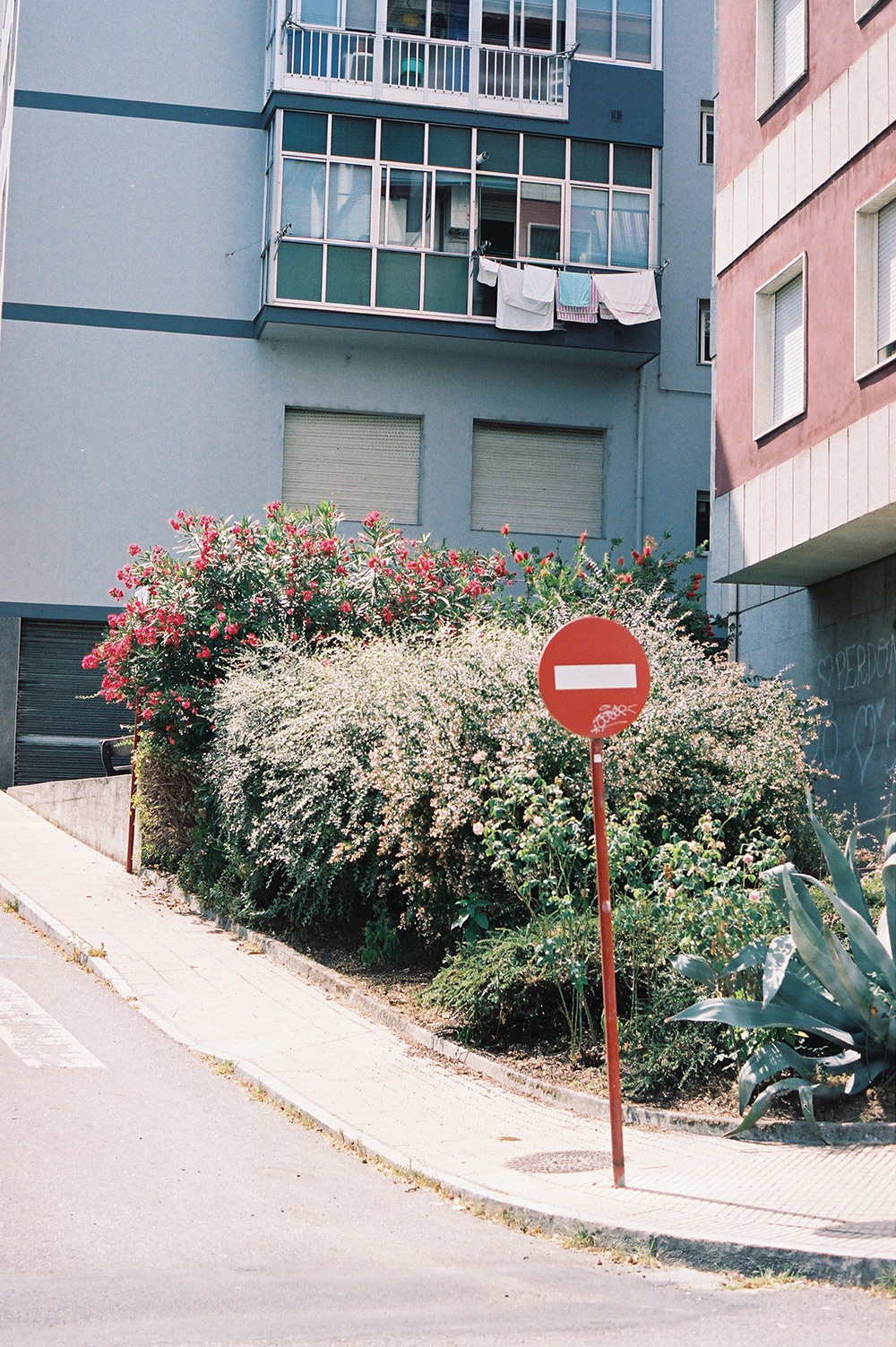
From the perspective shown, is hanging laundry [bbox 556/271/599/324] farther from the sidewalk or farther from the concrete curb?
the concrete curb

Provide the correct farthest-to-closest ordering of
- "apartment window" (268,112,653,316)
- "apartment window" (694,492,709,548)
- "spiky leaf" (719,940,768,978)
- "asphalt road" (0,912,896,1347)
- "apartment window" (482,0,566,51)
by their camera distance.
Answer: "apartment window" (694,492,709,548)
"apartment window" (482,0,566,51)
"apartment window" (268,112,653,316)
"spiky leaf" (719,940,768,978)
"asphalt road" (0,912,896,1347)

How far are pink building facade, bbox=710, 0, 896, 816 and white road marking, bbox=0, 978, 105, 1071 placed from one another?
7.49m

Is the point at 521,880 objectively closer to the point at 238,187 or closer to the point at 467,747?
the point at 467,747

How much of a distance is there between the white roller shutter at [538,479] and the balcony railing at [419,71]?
5485mm

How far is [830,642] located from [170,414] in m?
14.3

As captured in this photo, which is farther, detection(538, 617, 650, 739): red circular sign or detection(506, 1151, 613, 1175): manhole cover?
detection(538, 617, 650, 739): red circular sign

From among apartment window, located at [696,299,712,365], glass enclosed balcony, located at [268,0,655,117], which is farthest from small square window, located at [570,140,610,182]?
apartment window, located at [696,299,712,365]

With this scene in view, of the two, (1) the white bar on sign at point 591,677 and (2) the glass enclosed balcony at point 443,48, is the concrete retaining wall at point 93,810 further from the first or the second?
(2) the glass enclosed balcony at point 443,48

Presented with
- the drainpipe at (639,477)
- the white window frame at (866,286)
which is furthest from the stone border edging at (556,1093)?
the drainpipe at (639,477)

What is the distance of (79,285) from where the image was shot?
25.3 meters

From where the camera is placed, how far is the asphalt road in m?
4.66

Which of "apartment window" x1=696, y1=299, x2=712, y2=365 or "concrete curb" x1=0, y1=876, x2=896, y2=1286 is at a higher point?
"apartment window" x1=696, y1=299, x2=712, y2=365

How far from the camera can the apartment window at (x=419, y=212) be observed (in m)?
24.3

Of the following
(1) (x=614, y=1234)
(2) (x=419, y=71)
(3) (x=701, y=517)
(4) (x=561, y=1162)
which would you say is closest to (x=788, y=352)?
(4) (x=561, y=1162)
